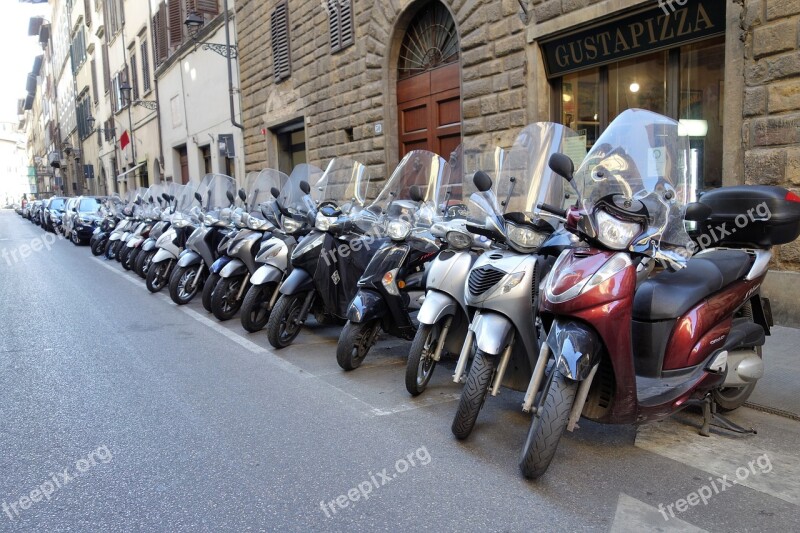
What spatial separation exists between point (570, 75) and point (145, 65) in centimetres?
2558

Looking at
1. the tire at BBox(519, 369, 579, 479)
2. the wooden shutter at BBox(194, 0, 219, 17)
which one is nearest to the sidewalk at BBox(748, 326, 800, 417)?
Answer: the tire at BBox(519, 369, 579, 479)

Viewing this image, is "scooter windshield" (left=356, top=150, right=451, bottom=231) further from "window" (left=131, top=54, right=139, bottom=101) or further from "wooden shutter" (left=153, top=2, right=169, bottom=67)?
"window" (left=131, top=54, right=139, bottom=101)

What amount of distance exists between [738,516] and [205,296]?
6092 mm

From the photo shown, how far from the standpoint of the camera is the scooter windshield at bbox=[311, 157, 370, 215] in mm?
6418

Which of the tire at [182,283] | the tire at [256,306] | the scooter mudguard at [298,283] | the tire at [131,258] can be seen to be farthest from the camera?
the tire at [131,258]

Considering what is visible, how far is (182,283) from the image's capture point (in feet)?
27.3

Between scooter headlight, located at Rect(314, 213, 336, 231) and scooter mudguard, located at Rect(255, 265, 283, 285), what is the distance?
71 cm

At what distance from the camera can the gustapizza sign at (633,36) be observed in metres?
7.08

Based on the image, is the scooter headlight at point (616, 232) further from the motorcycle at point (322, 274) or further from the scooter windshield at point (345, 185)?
the scooter windshield at point (345, 185)

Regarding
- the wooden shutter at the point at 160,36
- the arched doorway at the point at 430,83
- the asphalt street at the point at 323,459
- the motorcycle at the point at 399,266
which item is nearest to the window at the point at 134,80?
the wooden shutter at the point at 160,36

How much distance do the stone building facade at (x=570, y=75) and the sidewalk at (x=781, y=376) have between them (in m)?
0.62

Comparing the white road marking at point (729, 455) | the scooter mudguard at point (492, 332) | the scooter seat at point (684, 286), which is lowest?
the white road marking at point (729, 455)

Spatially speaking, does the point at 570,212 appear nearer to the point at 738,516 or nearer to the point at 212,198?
the point at 738,516

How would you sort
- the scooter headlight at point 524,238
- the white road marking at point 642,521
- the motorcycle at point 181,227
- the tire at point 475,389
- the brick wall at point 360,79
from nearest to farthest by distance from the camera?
the white road marking at point 642,521 → the tire at point 475,389 → the scooter headlight at point 524,238 → the motorcycle at point 181,227 → the brick wall at point 360,79
